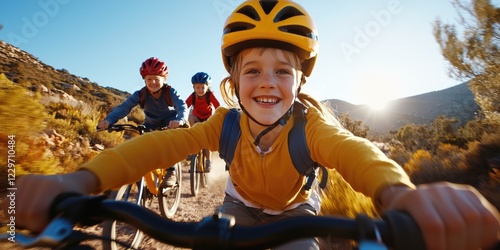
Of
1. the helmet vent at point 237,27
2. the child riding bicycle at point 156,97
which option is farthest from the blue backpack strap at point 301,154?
the child riding bicycle at point 156,97

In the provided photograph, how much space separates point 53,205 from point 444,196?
1.39 meters

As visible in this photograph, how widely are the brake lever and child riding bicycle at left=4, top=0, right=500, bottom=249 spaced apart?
22cm

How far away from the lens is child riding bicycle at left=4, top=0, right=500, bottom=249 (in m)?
1.18

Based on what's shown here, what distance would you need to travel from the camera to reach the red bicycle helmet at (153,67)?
548 centimetres

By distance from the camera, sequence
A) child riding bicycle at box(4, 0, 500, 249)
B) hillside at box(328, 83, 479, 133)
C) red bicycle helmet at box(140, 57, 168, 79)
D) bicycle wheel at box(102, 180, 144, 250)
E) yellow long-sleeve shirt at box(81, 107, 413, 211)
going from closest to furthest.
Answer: child riding bicycle at box(4, 0, 500, 249), yellow long-sleeve shirt at box(81, 107, 413, 211), bicycle wheel at box(102, 180, 144, 250), red bicycle helmet at box(140, 57, 168, 79), hillside at box(328, 83, 479, 133)

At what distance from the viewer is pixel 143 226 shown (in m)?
0.84

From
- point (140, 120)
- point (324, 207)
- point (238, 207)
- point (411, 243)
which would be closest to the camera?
point (411, 243)

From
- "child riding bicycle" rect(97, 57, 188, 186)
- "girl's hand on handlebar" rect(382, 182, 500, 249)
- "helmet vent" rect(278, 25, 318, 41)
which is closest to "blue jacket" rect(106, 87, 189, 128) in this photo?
"child riding bicycle" rect(97, 57, 188, 186)

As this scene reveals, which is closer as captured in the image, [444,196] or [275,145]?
[444,196]

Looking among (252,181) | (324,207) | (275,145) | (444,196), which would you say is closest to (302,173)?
(275,145)

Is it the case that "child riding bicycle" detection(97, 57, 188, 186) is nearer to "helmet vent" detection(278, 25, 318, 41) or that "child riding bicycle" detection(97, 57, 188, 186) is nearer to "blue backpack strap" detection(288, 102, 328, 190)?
"helmet vent" detection(278, 25, 318, 41)

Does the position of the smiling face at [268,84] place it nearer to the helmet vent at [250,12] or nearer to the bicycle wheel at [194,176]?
the helmet vent at [250,12]

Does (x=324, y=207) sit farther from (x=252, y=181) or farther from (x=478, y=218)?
(x=478, y=218)

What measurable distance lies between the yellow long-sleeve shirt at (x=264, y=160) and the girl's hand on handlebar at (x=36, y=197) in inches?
10.2
